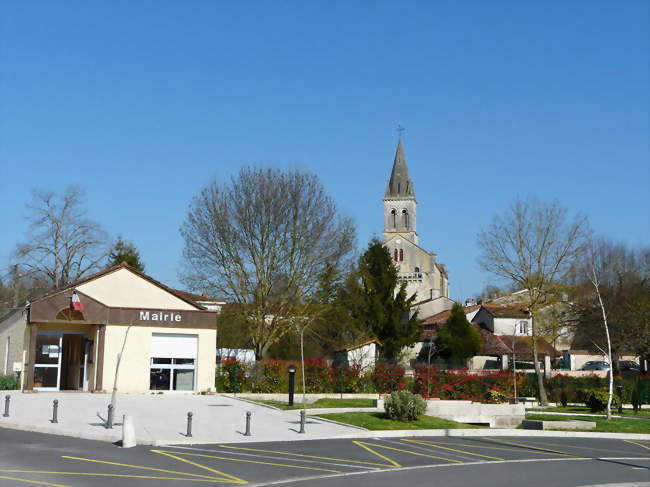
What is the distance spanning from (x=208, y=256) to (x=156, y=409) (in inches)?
A: 668

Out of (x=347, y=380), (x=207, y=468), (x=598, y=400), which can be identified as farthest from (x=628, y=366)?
(x=207, y=468)

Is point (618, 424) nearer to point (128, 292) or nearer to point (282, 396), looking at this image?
point (282, 396)

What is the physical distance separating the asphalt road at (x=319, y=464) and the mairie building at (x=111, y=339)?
11.7 metres

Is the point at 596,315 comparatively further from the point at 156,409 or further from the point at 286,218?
the point at 156,409

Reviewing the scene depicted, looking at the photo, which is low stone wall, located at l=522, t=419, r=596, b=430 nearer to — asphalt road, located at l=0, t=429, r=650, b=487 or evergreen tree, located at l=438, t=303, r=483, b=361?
asphalt road, located at l=0, t=429, r=650, b=487

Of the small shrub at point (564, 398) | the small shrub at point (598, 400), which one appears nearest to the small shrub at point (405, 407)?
the small shrub at point (598, 400)

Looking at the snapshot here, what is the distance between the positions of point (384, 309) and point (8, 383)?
31370 millimetres

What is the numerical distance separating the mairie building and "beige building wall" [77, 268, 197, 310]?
0.15 ft

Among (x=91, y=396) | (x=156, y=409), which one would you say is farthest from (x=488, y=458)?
(x=91, y=396)

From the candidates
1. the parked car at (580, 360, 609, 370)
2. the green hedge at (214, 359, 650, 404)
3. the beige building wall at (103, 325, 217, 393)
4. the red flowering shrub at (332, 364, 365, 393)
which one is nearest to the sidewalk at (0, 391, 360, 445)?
the beige building wall at (103, 325, 217, 393)

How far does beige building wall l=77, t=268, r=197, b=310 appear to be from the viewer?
33.5m

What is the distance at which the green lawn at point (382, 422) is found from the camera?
23.6 metres

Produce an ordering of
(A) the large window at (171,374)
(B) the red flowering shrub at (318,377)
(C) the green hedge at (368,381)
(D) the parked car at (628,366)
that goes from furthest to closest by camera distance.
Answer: (D) the parked car at (628,366), (B) the red flowering shrub at (318,377), (C) the green hedge at (368,381), (A) the large window at (171,374)

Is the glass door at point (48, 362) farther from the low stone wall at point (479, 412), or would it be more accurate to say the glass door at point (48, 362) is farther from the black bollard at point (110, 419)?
the low stone wall at point (479, 412)
